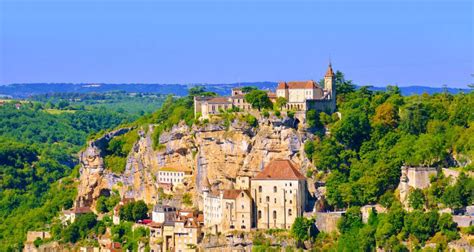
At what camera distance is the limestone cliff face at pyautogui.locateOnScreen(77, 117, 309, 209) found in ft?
265

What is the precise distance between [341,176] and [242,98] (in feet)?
31.3

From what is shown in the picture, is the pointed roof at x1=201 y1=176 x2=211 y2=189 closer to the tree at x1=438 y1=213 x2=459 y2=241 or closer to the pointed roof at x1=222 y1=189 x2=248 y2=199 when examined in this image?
the pointed roof at x1=222 y1=189 x2=248 y2=199

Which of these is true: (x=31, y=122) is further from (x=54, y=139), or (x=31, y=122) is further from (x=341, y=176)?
(x=341, y=176)

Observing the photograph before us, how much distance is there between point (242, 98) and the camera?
8331 cm

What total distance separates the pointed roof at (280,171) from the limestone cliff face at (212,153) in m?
2.92

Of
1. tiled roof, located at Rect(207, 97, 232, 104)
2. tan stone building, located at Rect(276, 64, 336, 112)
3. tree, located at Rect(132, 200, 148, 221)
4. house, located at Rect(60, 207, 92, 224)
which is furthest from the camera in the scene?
house, located at Rect(60, 207, 92, 224)

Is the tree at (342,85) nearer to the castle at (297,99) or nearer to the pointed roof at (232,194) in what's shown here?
the castle at (297,99)

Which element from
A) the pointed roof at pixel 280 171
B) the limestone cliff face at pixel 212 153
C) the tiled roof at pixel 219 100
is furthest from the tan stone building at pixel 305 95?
the pointed roof at pixel 280 171

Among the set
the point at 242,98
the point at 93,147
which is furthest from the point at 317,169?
the point at 93,147

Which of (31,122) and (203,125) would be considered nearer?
(203,125)

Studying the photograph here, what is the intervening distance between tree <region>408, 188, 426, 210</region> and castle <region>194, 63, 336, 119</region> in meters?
11.5

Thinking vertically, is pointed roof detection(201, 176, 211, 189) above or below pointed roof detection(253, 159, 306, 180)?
below

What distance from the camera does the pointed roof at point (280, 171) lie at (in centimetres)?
7569

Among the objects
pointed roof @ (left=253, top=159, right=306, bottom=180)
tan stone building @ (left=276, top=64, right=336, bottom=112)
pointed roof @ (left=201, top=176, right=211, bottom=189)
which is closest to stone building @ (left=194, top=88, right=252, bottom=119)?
tan stone building @ (left=276, top=64, right=336, bottom=112)
